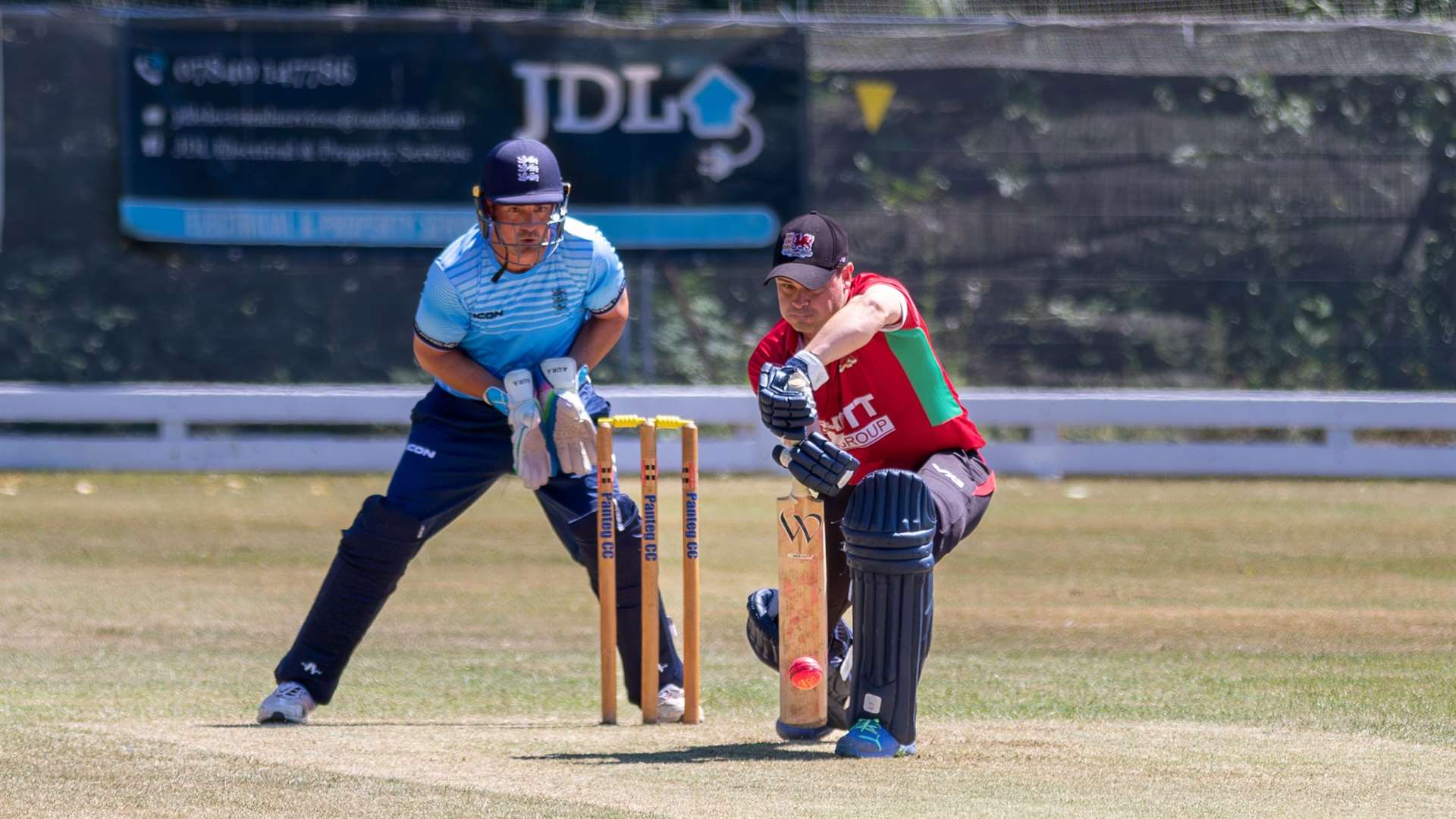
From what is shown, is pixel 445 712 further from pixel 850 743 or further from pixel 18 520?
pixel 18 520

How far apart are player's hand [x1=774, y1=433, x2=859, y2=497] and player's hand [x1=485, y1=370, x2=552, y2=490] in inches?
50.1

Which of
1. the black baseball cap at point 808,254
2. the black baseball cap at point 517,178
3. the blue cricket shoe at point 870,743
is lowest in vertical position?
the blue cricket shoe at point 870,743

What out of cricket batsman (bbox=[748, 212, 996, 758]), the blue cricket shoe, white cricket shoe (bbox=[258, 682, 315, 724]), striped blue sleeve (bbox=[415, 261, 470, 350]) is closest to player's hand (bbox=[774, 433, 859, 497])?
cricket batsman (bbox=[748, 212, 996, 758])

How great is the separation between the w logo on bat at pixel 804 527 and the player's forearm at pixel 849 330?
481 millimetres

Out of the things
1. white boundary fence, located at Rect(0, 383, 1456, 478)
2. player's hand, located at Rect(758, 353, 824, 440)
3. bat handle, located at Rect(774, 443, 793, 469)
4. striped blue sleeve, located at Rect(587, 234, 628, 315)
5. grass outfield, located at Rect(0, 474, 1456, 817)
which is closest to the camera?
grass outfield, located at Rect(0, 474, 1456, 817)

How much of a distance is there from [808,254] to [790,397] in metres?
0.54

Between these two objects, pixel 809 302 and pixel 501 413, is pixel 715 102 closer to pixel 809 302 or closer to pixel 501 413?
pixel 501 413

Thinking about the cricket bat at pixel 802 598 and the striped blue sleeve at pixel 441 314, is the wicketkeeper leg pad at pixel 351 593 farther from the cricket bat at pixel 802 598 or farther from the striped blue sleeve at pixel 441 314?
the cricket bat at pixel 802 598

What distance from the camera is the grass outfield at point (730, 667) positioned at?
5.18 meters

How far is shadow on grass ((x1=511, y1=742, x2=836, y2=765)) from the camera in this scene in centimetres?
566

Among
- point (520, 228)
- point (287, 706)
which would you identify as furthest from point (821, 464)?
point (287, 706)

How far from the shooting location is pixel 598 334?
6.98 metres

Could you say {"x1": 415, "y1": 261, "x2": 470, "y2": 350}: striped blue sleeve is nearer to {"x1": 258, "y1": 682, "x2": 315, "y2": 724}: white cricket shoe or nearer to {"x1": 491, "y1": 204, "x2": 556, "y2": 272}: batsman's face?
{"x1": 491, "y1": 204, "x2": 556, "y2": 272}: batsman's face

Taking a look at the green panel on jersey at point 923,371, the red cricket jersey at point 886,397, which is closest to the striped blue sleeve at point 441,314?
the red cricket jersey at point 886,397
